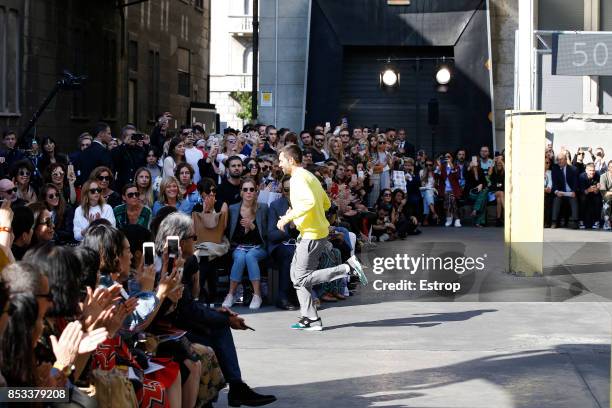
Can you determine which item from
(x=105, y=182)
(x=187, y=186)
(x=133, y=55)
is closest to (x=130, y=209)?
(x=105, y=182)

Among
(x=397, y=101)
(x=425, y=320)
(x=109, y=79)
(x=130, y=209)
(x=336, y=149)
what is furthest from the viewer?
(x=109, y=79)

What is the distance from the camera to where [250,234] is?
1470 centimetres

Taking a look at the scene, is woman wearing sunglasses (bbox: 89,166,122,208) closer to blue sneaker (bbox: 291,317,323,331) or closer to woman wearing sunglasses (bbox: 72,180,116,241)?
woman wearing sunglasses (bbox: 72,180,116,241)

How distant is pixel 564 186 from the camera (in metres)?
28.8

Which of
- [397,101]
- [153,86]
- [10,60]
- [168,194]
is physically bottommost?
[168,194]

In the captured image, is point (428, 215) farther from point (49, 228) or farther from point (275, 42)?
point (49, 228)

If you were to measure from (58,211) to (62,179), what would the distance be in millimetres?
2112

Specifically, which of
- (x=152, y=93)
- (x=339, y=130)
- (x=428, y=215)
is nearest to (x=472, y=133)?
(x=428, y=215)

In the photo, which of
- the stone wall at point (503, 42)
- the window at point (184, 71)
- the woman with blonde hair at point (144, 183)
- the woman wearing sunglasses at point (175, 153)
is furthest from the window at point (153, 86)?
the woman with blonde hair at point (144, 183)

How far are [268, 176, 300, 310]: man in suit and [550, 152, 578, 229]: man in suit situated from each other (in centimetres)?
1460

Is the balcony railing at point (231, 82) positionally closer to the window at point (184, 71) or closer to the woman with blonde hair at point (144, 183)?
the window at point (184, 71)

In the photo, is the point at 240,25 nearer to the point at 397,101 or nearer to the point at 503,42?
the point at 397,101

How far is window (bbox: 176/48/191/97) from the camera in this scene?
146ft

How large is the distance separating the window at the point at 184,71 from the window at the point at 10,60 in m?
17.9
